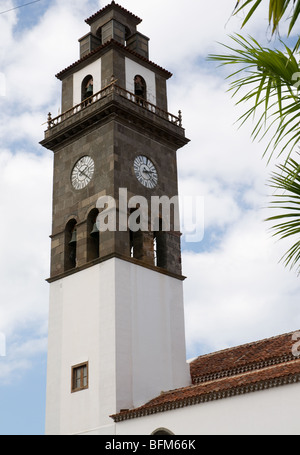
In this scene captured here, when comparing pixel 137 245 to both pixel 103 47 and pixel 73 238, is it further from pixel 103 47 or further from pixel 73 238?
pixel 103 47

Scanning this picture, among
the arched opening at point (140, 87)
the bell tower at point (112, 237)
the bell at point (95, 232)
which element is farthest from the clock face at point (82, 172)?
the arched opening at point (140, 87)

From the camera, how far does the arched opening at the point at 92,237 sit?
30.5m

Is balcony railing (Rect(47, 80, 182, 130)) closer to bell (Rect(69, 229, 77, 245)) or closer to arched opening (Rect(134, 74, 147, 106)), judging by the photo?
arched opening (Rect(134, 74, 147, 106))

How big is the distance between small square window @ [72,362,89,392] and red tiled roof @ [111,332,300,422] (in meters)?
2.52

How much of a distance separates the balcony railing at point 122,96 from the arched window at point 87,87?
52cm

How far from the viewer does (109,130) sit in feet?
104

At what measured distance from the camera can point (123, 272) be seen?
2908 centimetres

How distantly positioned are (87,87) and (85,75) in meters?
0.68

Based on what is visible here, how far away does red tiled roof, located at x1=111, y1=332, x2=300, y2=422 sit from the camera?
71.4 ft

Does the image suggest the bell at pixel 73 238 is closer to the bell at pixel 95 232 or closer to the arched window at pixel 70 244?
the arched window at pixel 70 244

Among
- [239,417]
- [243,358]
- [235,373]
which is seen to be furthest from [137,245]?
[239,417]

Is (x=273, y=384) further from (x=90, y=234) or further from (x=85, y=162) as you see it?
(x=85, y=162)

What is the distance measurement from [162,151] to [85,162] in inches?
158
